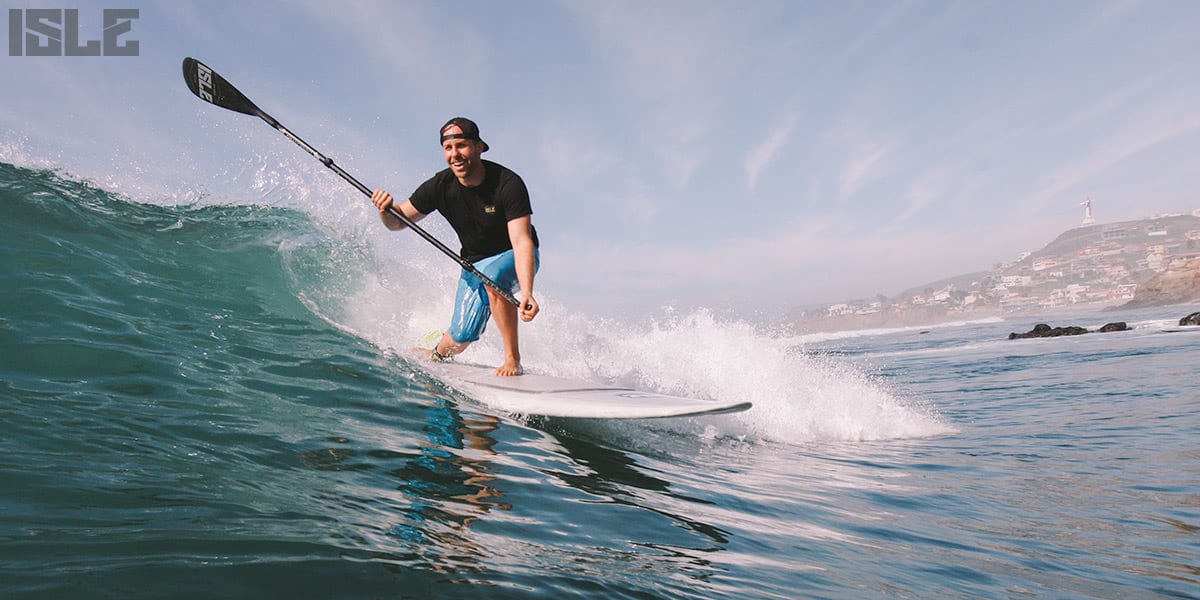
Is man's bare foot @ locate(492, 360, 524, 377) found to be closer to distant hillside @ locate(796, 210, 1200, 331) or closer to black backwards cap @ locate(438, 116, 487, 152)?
black backwards cap @ locate(438, 116, 487, 152)

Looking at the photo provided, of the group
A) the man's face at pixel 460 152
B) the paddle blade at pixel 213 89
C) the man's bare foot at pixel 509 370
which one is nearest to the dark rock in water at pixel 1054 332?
the man's bare foot at pixel 509 370

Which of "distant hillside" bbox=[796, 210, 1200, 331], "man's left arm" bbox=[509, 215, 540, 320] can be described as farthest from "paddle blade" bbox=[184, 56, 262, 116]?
"distant hillside" bbox=[796, 210, 1200, 331]

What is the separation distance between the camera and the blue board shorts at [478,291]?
5312mm

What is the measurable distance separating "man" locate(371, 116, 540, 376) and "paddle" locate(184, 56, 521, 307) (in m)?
0.12

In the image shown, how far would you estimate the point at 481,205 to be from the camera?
509cm

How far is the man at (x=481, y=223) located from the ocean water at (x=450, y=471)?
30.3 inches

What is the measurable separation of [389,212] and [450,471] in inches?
115

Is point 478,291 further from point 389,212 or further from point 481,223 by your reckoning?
point 389,212

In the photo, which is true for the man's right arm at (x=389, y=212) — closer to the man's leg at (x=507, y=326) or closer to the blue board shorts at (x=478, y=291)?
the blue board shorts at (x=478, y=291)

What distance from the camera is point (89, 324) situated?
440cm

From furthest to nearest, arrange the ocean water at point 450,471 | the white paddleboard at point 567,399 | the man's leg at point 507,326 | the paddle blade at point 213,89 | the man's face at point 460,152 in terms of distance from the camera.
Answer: the paddle blade at point 213,89
the man's leg at point 507,326
the man's face at point 460,152
the white paddleboard at point 567,399
the ocean water at point 450,471

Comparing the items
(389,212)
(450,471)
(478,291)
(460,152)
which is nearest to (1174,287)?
(478,291)

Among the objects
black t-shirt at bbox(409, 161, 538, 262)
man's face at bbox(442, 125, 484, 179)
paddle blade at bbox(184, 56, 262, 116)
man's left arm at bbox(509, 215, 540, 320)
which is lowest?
man's left arm at bbox(509, 215, 540, 320)

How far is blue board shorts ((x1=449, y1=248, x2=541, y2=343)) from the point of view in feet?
17.4
